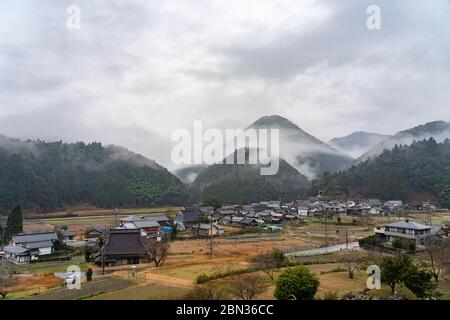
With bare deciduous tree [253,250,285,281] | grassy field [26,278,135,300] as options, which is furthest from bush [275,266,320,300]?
grassy field [26,278,135,300]

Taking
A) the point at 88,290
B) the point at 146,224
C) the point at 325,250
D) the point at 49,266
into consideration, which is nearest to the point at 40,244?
the point at 49,266

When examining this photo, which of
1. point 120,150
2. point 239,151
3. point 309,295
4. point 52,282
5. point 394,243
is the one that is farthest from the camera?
point 239,151

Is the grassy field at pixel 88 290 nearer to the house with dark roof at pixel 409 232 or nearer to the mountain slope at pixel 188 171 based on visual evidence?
the house with dark roof at pixel 409 232

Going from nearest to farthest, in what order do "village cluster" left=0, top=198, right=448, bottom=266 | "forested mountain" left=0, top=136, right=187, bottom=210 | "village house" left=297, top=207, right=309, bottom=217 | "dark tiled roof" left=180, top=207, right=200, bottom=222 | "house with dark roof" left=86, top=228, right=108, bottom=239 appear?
"village cluster" left=0, top=198, right=448, bottom=266 < "house with dark roof" left=86, top=228, right=108, bottom=239 < "dark tiled roof" left=180, top=207, right=200, bottom=222 < "village house" left=297, top=207, right=309, bottom=217 < "forested mountain" left=0, top=136, right=187, bottom=210

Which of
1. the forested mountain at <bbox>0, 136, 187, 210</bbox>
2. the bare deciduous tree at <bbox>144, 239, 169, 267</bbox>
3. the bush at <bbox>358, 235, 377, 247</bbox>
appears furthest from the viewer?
the forested mountain at <bbox>0, 136, 187, 210</bbox>

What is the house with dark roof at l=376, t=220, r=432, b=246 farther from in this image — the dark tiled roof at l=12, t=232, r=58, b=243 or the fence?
the dark tiled roof at l=12, t=232, r=58, b=243
